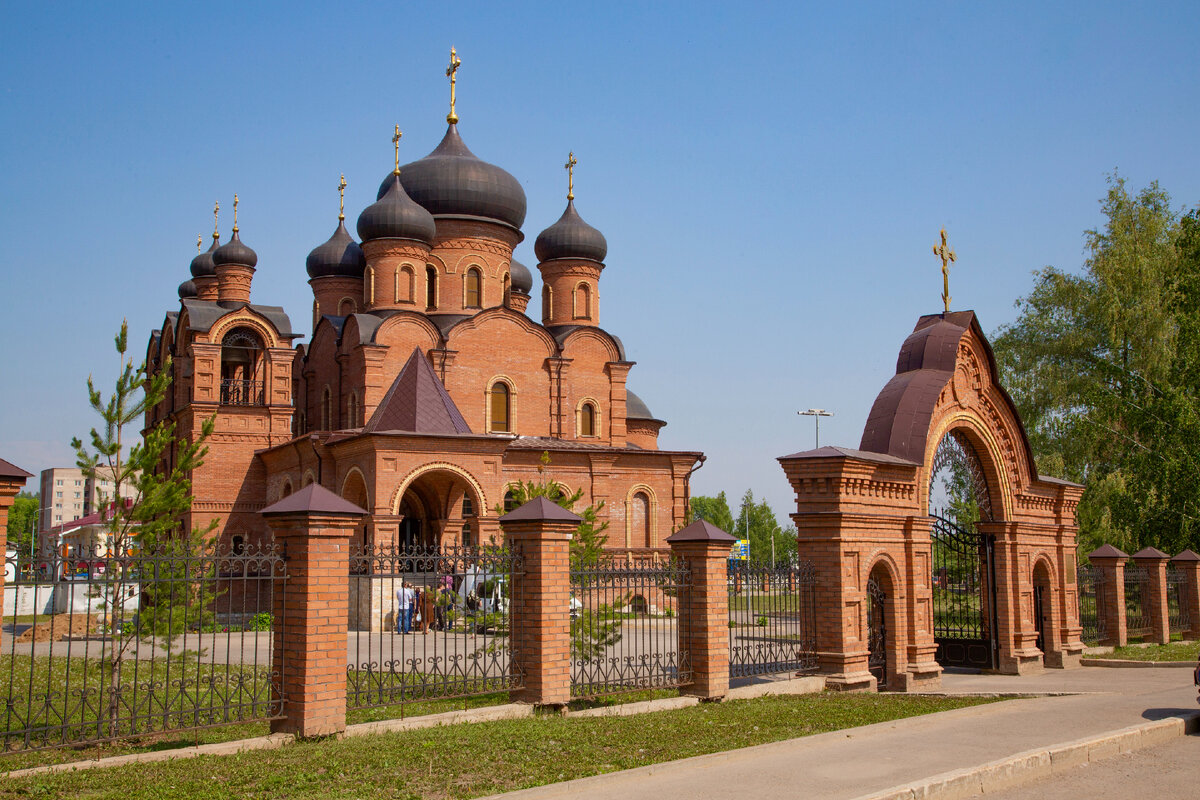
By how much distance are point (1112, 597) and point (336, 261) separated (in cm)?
2246

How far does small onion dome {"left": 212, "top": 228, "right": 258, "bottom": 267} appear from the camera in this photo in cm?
3027

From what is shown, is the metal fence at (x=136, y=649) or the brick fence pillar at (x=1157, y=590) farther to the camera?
the brick fence pillar at (x=1157, y=590)

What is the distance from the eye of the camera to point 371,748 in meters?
7.08

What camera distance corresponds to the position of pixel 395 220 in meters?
27.3

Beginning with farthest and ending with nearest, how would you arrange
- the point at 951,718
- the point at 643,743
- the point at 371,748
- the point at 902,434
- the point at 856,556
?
the point at 902,434, the point at 856,556, the point at 951,718, the point at 643,743, the point at 371,748

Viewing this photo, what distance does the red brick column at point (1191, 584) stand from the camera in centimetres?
1792

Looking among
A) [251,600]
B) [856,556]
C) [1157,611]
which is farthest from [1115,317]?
[251,600]

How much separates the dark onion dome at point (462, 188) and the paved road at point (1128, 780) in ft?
76.5

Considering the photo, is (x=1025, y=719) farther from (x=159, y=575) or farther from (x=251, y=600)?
(x=251, y=600)

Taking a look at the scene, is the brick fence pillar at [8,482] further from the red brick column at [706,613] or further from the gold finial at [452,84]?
the gold finial at [452,84]

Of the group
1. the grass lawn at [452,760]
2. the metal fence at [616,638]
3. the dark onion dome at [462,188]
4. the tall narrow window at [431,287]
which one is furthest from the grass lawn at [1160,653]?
the dark onion dome at [462,188]

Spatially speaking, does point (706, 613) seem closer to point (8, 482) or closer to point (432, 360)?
point (8, 482)

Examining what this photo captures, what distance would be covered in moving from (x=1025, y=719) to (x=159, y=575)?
6.92m

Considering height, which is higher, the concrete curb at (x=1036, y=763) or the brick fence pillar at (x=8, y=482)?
the brick fence pillar at (x=8, y=482)
